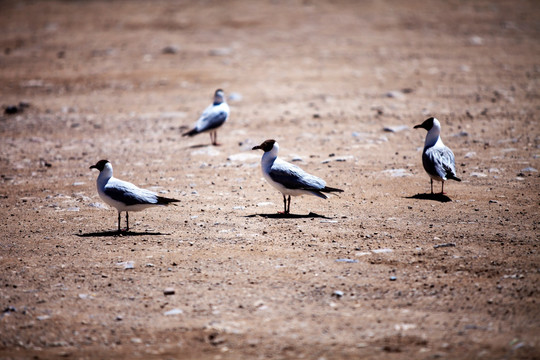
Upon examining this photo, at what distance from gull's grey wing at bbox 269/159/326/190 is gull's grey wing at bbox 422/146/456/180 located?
1.70 meters

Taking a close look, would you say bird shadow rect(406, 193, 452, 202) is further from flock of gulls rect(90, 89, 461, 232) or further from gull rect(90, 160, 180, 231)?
gull rect(90, 160, 180, 231)

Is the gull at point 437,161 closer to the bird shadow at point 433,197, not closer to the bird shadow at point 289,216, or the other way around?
the bird shadow at point 433,197

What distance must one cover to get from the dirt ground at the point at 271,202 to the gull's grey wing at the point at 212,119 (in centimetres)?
45

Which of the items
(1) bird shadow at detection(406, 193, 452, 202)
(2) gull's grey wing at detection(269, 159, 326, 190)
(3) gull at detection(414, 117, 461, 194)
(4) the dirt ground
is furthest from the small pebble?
(3) gull at detection(414, 117, 461, 194)

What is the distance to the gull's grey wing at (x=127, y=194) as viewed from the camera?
7973mm

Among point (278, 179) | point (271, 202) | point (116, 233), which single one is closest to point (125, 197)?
point (116, 233)

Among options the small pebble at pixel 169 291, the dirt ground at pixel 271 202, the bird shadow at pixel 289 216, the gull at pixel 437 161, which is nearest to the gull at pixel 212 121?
the dirt ground at pixel 271 202

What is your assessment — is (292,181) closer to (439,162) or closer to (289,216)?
(289,216)

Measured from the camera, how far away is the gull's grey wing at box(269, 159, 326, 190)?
28.4ft

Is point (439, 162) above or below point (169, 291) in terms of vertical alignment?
above

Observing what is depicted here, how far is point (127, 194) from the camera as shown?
798 cm

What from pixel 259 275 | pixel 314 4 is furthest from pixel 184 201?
pixel 314 4

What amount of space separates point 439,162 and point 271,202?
8.44ft

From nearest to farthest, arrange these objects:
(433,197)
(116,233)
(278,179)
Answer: (116,233)
(278,179)
(433,197)
